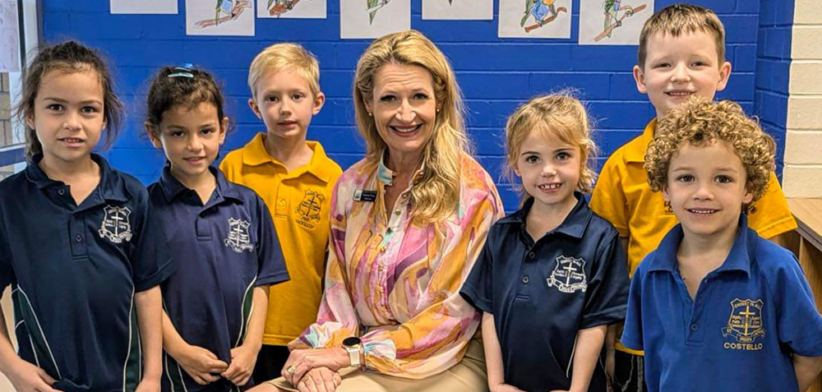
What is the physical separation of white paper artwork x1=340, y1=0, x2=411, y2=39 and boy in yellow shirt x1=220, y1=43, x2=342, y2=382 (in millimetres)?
1099

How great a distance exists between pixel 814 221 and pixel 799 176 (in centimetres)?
58

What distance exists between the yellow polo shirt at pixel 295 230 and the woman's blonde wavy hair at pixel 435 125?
269 mm

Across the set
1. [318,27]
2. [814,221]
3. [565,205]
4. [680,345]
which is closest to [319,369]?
[565,205]

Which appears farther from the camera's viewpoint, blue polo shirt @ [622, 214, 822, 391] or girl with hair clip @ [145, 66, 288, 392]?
girl with hair clip @ [145, 66, 288, 392]

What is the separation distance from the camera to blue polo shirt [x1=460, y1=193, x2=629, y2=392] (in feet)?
6.33

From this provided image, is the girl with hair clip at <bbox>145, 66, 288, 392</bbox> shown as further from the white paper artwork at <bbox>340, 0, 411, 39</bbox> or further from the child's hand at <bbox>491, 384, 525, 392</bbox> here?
the white paper artwork at <bbox>340, 0, 411, 39</bbox>

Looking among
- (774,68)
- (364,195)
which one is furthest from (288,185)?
(774,68)

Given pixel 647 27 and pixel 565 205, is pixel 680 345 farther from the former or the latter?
pixel 647 27

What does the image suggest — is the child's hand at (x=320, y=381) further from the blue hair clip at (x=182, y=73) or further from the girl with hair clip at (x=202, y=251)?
the blue hair clip at (x=182, y=73)

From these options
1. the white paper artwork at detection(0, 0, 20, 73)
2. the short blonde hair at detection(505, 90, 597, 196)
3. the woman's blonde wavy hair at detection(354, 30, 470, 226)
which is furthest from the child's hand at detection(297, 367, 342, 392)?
the white paper artwork at detection(0, 0, 20, 73)

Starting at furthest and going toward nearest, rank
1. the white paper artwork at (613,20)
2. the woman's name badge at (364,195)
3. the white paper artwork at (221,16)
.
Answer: the white paper artwork at (221,16) < the white paper artwork at (613,20) < the woman's name badge at (364,195)

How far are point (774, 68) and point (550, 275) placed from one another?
1.92 meters

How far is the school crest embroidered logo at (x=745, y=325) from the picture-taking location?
5.35 feet

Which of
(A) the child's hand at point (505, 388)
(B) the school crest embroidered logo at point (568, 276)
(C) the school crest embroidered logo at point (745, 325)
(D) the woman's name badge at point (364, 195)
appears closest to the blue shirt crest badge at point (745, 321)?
(C) the school crest embroidered logo at point (745, 325)
